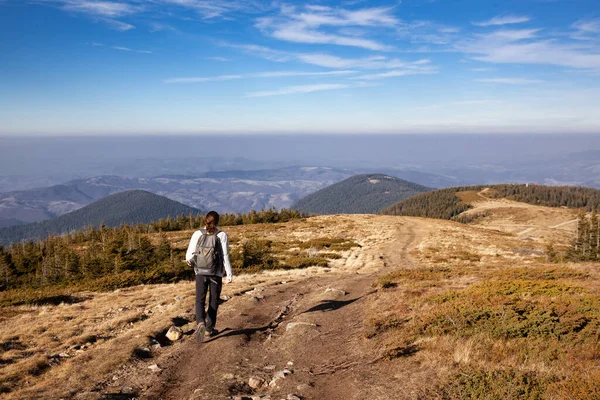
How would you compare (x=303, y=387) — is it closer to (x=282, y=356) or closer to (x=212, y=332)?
(x=282, y=356)

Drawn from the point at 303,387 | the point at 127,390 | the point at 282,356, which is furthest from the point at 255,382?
the point at 127,390

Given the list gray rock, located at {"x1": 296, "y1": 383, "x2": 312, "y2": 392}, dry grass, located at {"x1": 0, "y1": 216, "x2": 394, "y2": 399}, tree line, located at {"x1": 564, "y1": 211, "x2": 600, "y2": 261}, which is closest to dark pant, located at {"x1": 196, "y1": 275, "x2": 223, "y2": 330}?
dry grass, located at {"x1": 0, "y1": 216, "x2": 394, "y2": 399}

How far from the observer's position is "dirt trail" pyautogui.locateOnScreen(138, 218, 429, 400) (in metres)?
7.26

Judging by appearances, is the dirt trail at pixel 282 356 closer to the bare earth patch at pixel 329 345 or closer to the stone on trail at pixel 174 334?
the bare earth patch at pixel 329 345

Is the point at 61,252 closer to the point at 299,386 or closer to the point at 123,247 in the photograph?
the point at 123,247

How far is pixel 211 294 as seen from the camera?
10438mm

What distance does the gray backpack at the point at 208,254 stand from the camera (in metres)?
9.96

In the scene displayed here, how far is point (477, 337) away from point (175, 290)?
55.2ft

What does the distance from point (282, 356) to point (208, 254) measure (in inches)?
138

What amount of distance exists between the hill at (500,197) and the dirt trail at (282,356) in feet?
441

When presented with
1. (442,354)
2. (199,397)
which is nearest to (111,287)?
(199,397)

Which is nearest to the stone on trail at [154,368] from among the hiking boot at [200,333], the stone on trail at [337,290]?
the hiking boot at [200,333]

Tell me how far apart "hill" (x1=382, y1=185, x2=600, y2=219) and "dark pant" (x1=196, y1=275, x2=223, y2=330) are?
138 meters

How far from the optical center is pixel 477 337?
874 centimetres
